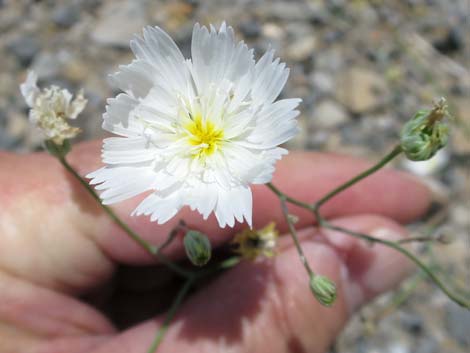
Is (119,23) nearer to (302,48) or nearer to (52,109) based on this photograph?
(302,48)

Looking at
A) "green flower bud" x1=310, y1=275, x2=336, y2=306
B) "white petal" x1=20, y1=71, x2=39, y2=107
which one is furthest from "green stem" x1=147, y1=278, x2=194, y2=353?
"white petal" x1=20, y1=71, x2=39, y2=107

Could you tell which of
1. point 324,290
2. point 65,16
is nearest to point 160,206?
point 324,290

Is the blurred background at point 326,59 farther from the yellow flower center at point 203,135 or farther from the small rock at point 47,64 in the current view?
the yellow flower center at point 203,135

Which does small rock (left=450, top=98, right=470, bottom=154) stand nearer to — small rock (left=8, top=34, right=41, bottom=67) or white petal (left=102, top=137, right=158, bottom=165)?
white petal (left=102, top=137, right=158, bottom=165)

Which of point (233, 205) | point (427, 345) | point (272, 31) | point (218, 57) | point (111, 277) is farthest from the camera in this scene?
point (272, 31)

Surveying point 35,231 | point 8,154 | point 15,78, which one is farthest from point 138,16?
point 35,231

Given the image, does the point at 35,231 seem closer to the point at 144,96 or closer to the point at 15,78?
the point at 144,96
